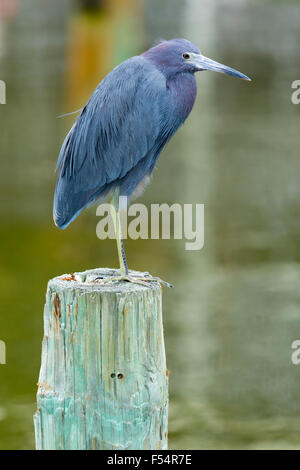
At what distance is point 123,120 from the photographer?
3.15 m

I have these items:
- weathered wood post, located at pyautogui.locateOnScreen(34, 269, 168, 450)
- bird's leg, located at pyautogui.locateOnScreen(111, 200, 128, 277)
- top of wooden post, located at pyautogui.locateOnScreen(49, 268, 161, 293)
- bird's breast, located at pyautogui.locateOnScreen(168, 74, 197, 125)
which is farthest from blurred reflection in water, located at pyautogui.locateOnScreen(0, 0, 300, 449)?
weathered wood post, located at pyautogui.locateOnScreen(34, 269, 168, 450)

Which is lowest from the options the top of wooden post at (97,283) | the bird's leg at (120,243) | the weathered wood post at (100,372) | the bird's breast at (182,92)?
the weathered wood post at (100,372)

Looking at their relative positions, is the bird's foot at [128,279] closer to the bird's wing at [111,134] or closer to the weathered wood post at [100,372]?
the weathered wood post at [100,372]

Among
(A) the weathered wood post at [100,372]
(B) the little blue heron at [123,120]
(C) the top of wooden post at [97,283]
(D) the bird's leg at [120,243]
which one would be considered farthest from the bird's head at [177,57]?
(A) the weathered wood post at [100,372]

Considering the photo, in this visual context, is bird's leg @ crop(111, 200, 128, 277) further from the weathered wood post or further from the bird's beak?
the bird's beak

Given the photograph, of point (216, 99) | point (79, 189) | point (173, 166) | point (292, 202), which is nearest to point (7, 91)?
point (216, 99)

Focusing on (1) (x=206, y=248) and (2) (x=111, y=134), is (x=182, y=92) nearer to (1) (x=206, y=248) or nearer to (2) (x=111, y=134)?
(2) (x=111, y=134)

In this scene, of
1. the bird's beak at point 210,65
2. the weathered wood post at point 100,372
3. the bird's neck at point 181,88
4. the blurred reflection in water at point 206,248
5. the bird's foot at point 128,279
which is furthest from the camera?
the blurred reflection in water at point 206,248

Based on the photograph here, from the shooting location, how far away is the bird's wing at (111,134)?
10.1 feet

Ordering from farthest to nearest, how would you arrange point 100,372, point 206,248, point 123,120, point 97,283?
point 206,248 < point 123,120 < point 97,283 < point 100,372

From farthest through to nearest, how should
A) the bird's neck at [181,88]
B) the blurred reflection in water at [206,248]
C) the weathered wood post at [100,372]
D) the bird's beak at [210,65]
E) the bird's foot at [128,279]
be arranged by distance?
the blurred reflection in water at [206,248] → the bird's neck at [181,88] → the bird's beak at [210,65] → the bird's foot at [128,279] → the weathered wood post at [100,372]

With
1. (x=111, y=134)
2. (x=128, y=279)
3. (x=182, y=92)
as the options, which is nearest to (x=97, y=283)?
(x=128, y=279)

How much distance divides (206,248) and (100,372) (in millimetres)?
4882

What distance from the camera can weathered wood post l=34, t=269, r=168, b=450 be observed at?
2410mm
